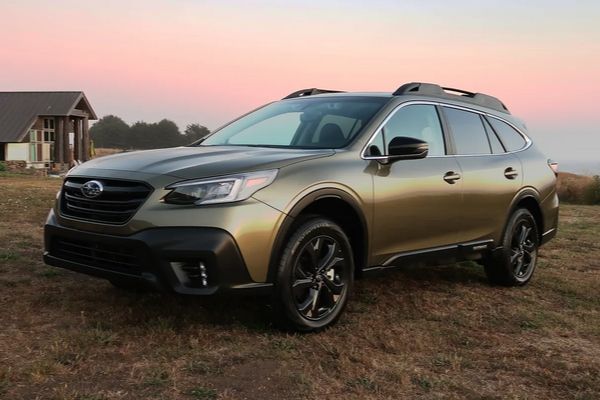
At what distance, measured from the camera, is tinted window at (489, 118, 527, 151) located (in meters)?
5.84

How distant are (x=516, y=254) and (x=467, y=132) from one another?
1.38 meters

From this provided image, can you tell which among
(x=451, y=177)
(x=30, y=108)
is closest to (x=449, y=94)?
(x=451, y=177)

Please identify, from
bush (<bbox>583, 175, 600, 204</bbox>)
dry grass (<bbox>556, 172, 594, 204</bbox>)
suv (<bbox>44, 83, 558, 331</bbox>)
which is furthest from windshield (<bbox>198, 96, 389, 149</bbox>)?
bush (<bbox>583, 175, 600, 204</bbox>)

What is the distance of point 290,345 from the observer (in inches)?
145

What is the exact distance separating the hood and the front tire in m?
0.48

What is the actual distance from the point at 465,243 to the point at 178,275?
276 centimetres

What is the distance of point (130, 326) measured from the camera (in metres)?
3.86

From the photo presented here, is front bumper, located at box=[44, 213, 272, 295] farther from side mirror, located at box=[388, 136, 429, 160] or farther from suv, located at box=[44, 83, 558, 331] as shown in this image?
side mirror, located at box=[388, 136, 429, 160]

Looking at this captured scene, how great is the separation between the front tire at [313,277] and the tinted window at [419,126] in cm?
97

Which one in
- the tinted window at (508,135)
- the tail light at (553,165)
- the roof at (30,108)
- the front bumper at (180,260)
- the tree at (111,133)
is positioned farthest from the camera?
the tree at (111,133)

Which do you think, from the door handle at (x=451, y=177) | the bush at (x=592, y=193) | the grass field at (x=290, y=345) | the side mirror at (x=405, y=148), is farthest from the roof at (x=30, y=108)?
the side mirror at (x=405, y=148)

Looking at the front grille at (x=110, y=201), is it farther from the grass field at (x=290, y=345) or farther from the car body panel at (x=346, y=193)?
the grass field at (x=290, y=345)

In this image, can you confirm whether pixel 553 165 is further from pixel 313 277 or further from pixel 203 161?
pixel 203 161

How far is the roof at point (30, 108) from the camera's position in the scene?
29000mm
